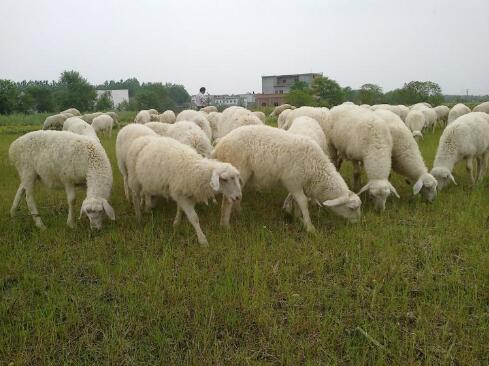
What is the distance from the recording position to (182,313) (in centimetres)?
334

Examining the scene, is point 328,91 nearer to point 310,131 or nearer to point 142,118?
point 142,118

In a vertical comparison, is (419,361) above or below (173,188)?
below

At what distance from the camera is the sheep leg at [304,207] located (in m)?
5.33

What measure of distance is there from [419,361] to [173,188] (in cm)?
345

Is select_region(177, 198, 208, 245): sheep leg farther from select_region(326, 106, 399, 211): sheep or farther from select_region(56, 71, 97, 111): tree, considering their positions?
select_region(56, 71, 97, 111): tree

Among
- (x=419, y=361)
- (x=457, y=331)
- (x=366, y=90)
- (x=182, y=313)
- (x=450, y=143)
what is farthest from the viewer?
(x=366, y=90)

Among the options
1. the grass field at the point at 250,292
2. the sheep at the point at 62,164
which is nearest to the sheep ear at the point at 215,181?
the grass field at the point at 250,292

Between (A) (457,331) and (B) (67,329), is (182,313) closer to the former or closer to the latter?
(B) (67,329)

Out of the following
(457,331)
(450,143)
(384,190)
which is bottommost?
(457,331)

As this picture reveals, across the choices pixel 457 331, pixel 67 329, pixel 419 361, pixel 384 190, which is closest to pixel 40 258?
pixel 67 329

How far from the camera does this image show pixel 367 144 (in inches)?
261

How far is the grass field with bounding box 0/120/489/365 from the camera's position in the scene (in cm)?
289

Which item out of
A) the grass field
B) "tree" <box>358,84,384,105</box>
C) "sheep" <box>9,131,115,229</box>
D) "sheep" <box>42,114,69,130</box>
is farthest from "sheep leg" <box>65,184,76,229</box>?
"tree" <box>358,84,384,105</box>

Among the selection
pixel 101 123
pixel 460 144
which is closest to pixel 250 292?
pixel 460 144
